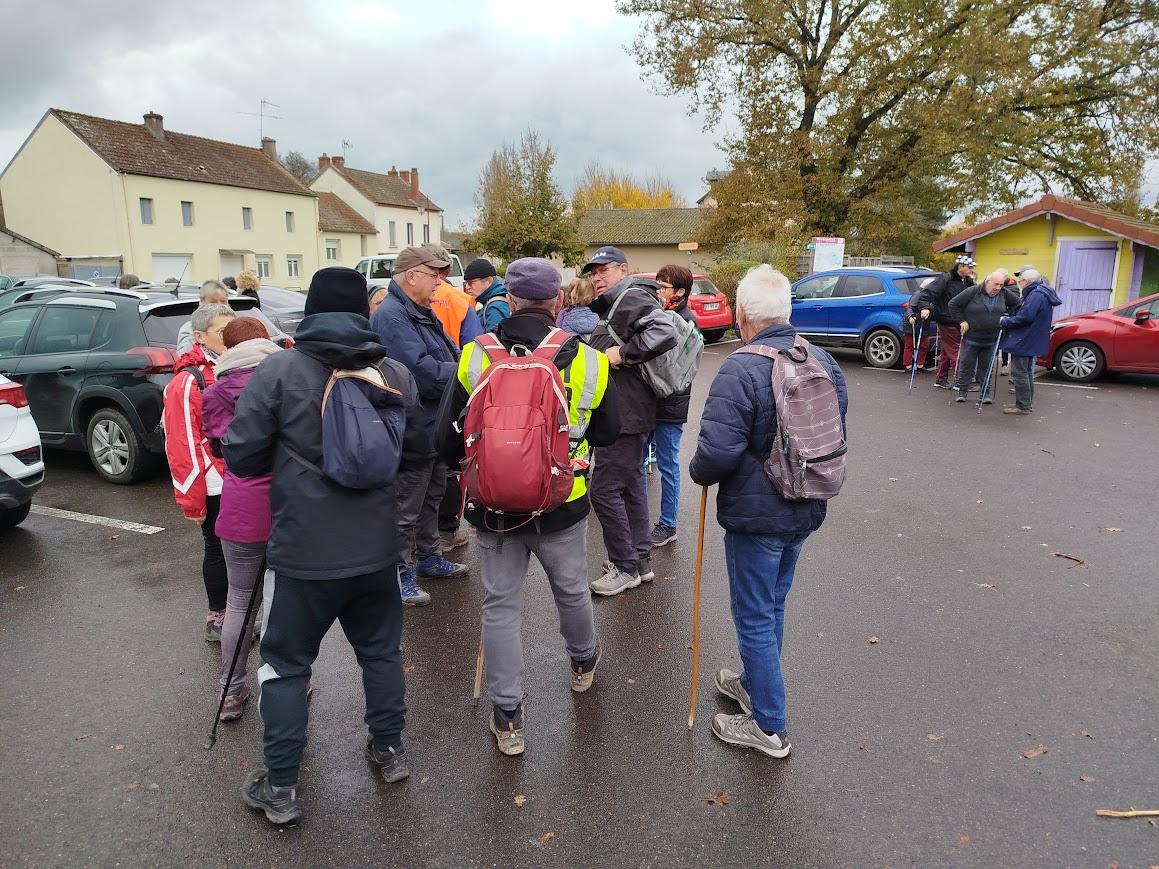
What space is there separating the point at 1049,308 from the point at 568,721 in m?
9.19

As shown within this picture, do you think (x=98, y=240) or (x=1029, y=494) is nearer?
(x=1029, y=494)

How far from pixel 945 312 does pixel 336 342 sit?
1162 centimetres

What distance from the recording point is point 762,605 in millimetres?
3188

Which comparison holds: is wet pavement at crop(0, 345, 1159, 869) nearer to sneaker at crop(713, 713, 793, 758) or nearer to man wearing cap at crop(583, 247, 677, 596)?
sneaker at crop(713, 713, 793, 758)

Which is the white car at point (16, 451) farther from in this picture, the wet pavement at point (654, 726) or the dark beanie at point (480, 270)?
the dark beanie at point (480, 270)

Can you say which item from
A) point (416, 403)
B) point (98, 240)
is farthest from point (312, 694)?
point (98, 240)

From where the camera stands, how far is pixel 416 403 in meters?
3.11

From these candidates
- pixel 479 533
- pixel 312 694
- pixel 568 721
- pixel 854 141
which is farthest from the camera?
pixel 854 141

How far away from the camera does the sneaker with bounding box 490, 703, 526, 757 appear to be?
3240 millimetres

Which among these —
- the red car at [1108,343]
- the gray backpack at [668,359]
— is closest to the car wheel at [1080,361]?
Answer: the red car at [1108,343]

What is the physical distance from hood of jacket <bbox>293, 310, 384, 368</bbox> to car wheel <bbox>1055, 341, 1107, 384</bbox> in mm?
13273

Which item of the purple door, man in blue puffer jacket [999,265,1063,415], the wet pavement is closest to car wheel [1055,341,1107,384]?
man in blue puffer jacket [999,265,1063,415]

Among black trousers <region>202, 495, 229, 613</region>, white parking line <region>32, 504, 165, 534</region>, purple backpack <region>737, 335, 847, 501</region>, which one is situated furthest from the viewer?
white parking line <region>32, 504, 165, 534</region>

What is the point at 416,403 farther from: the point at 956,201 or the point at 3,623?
the point at 956,201
